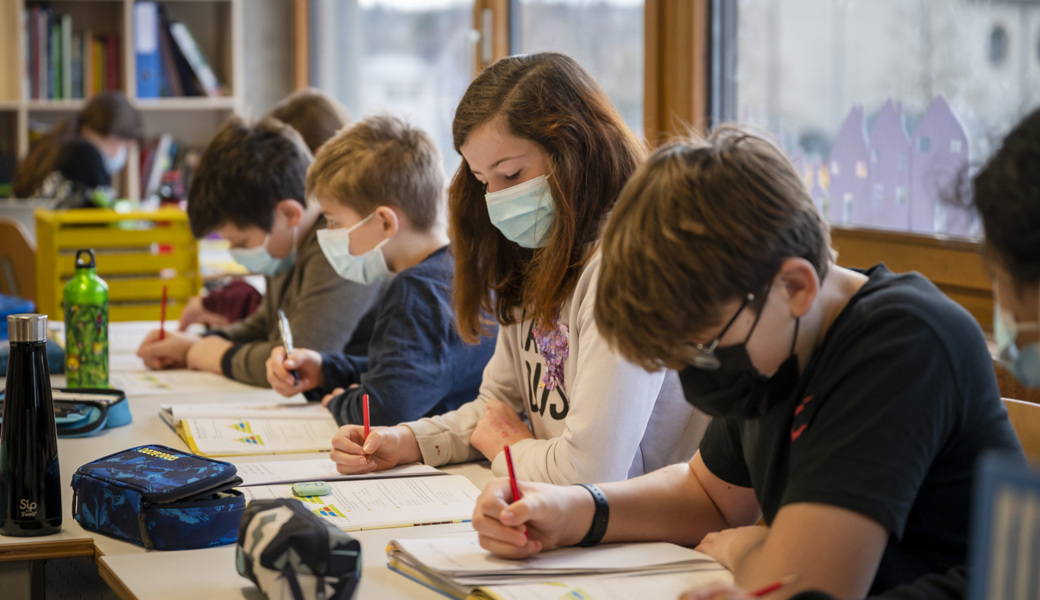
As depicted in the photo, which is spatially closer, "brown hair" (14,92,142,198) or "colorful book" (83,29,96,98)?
"brown hair" (14,92,142,198)

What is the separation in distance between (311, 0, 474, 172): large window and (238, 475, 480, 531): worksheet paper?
2.37 meters

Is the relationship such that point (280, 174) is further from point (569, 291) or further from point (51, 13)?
point (51, 13)

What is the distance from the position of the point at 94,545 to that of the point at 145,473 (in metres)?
0.09

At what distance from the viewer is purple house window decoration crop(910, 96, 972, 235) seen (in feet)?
5.57

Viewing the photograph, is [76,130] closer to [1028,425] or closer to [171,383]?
[171,383]

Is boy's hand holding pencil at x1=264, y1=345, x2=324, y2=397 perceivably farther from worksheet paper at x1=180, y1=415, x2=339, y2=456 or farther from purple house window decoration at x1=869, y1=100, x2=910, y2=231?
purple house window decoration at x1=869, y1=100, x2=910, y2=231

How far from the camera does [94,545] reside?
114 cm

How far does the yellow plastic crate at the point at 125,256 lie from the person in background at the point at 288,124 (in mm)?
696

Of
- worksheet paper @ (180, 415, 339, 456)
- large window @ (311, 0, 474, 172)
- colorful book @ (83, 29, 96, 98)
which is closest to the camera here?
worksheet paper @ (180, 415, 339, 456)

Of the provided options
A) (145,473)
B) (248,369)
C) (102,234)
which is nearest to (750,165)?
(145,473)

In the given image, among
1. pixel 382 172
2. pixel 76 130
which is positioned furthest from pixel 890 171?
pixel 76 130

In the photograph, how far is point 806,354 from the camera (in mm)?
938

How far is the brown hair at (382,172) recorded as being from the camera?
183 cm

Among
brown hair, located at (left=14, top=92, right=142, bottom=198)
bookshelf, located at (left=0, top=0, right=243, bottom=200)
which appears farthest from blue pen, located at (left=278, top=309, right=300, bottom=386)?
bookshelf, located at (left=0, top=0, right=243, bottom=200)
